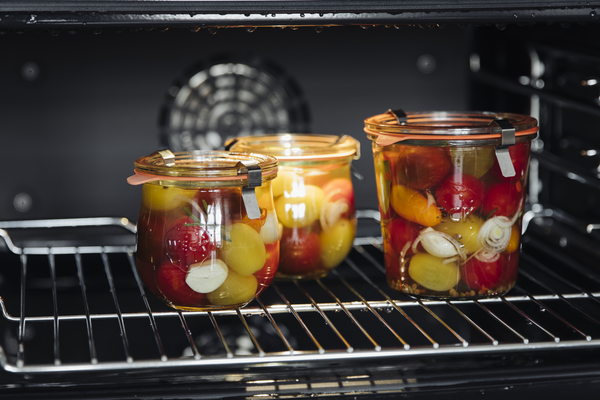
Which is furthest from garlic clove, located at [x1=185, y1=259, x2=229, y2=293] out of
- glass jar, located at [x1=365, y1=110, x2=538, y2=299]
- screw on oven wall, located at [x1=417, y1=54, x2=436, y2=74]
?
screw on oven wall, located at [x1=417, y1=54, x2=436, y2=74]

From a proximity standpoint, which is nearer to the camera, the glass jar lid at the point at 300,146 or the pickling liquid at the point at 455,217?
the pickling liquid at the point at 455,217

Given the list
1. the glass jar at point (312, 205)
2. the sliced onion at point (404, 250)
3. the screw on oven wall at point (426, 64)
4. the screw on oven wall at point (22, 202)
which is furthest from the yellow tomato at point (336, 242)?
the screw on oven wall at point (22, 202)

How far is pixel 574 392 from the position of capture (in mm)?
677

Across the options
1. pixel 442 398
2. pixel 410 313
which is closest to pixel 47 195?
pixel 410 313

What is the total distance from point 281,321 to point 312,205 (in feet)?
0.56

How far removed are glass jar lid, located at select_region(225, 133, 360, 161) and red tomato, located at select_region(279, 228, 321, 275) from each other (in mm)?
104

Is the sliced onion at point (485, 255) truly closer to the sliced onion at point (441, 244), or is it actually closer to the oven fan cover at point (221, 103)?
the sliced onion at point (441, 244)

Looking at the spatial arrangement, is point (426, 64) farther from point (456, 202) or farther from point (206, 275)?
point (206, 275)

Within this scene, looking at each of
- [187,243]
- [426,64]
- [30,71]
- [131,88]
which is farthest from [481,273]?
[30,71]

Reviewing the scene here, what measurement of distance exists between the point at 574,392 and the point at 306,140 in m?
0.53

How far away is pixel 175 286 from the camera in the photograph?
0.80 metres

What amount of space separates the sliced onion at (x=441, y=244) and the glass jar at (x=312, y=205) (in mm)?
149

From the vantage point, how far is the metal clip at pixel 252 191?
29.7 inches

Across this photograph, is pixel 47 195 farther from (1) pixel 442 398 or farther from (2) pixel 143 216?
(1) pixel 442 398
